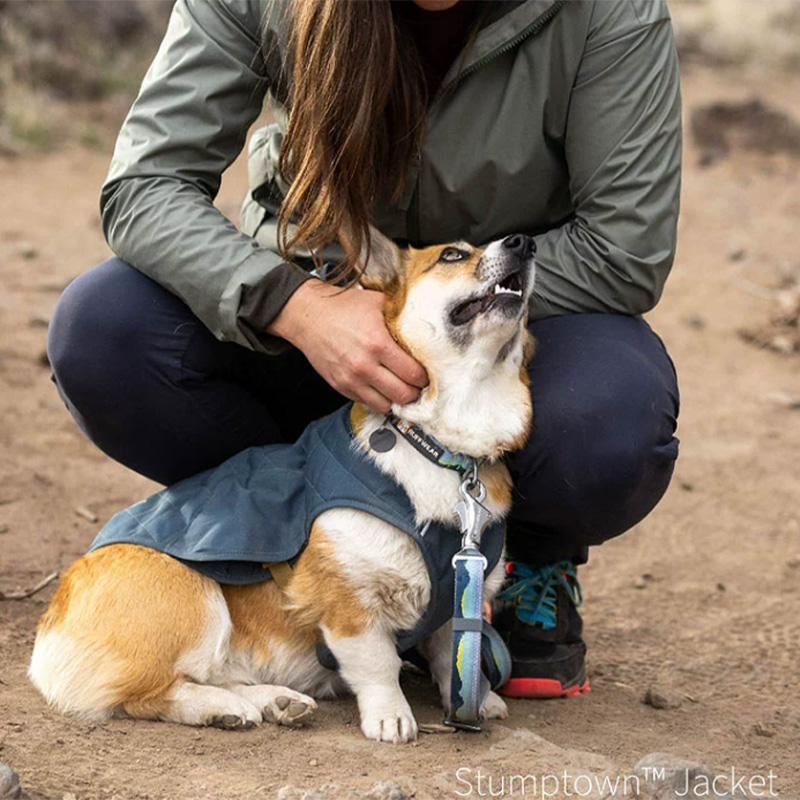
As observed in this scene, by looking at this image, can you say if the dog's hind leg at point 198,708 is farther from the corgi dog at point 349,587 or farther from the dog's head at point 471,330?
the dog's head at point 471,330

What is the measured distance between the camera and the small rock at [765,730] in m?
2.55

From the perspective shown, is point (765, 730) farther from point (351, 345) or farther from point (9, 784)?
point (9, 784)

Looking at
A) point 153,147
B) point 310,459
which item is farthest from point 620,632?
point 153,147

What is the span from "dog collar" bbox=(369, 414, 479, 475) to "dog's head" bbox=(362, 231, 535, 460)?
0.08 feet

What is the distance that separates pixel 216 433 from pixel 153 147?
2.17 ft

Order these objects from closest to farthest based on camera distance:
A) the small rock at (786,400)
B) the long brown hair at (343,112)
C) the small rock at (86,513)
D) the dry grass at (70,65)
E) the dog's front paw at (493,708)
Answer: the long brown hair at (343,112) → the dog's front paw at (493,708) → the small rock at (86,513) → the small rock at (786,400) → the dry grass at (70,65)

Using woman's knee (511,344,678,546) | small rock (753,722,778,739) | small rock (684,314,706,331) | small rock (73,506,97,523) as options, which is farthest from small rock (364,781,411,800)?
small rock (684,314,706,331)

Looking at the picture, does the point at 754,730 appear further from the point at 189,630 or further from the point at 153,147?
the point at 153,147

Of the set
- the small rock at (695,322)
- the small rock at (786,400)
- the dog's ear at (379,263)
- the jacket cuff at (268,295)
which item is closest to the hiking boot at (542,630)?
the dog's ear at (379,263)

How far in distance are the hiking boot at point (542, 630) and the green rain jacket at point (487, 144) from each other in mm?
639

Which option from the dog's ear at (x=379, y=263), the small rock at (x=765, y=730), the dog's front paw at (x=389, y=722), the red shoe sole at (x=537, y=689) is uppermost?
the dog's ear at (x=379, y=263)

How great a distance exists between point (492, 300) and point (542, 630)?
2.72ft

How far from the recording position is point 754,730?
2.58m

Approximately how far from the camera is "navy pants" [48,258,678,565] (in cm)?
255
